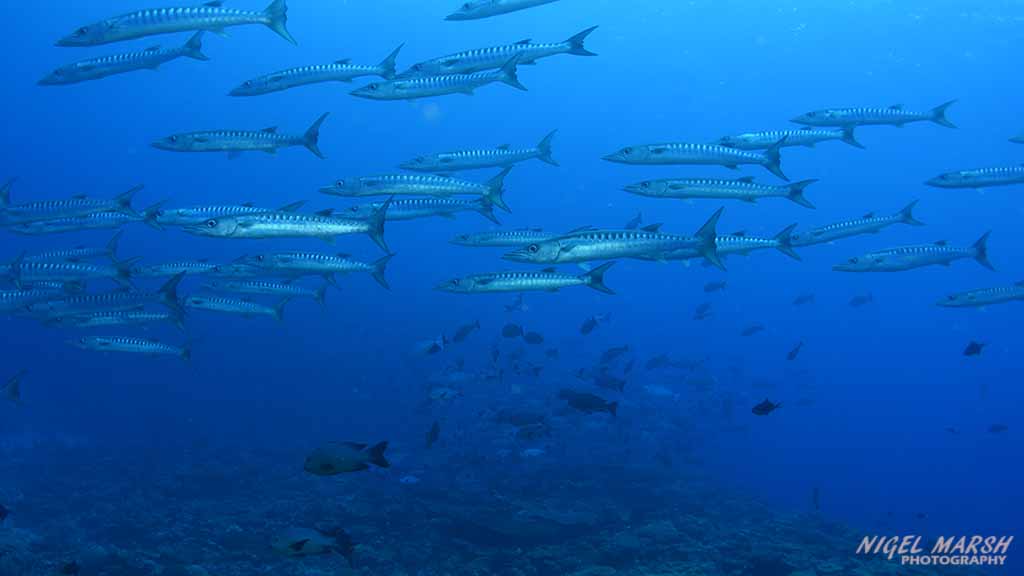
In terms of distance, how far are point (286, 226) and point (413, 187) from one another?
8.35 feet

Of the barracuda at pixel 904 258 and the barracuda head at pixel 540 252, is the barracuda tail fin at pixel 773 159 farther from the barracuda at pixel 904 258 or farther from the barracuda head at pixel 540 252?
the barracuda head at pixel 540 252

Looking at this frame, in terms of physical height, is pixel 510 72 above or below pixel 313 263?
above

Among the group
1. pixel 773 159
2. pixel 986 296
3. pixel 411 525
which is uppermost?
pixel 773 159

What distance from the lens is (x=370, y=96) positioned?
9.80 metres

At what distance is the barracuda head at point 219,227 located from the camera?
6797mm

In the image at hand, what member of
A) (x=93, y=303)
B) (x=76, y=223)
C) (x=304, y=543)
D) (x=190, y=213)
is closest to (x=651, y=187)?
(x=304, y=543)

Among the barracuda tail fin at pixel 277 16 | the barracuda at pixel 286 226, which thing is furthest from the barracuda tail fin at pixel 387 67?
the barracuda at pixel 286 226

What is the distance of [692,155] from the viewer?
9.19 meters

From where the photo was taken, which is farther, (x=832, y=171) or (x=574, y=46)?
(x=832, y=171)

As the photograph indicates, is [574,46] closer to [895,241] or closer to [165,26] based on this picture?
[165,26]

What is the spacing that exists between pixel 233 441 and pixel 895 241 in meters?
104

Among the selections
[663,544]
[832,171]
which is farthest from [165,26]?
[832,171]

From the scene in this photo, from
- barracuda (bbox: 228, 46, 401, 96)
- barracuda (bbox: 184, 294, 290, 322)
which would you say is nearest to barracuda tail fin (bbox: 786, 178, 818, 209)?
barracuda (bbox: 228, 46, 401, 96)

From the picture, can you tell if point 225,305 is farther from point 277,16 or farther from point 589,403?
point 589,403
